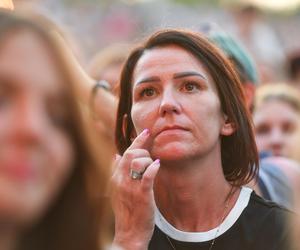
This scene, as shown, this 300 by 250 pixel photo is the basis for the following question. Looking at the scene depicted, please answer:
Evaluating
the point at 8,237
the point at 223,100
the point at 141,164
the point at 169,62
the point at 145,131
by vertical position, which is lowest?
the point at 8,237

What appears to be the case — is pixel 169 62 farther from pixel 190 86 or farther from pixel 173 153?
pixel 173 153

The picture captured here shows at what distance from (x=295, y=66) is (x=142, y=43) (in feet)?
14.4

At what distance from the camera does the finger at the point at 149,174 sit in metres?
2.22

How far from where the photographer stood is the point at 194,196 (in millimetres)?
2430

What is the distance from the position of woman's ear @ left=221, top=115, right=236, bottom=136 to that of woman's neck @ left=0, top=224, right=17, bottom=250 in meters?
1.44

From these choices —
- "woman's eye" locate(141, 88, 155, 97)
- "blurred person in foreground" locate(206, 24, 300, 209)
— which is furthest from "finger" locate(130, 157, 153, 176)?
"blurred person in foreground" locate(206, 24, 300, 209)

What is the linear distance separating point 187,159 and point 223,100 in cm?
29

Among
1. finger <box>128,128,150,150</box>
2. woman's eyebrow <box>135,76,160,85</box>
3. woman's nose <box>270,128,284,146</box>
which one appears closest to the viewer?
finger <box>128,128,150,150</box>

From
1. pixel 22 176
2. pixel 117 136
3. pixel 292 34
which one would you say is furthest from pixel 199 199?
pixel 292 34

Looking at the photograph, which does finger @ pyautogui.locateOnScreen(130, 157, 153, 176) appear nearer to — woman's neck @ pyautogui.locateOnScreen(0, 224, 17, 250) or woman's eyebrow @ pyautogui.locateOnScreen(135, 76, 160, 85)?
woman's eyebrow @ pyautogui.locateOnScreen(135, 76, 160, 85)

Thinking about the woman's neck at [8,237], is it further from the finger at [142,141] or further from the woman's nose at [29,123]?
the finger at [142,141]

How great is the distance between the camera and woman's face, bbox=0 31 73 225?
1.09 m

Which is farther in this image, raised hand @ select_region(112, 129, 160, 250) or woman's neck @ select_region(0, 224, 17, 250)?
raised hand @ select_region(112, 129, 160, 250)

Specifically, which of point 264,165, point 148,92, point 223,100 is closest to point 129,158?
point 148,92
